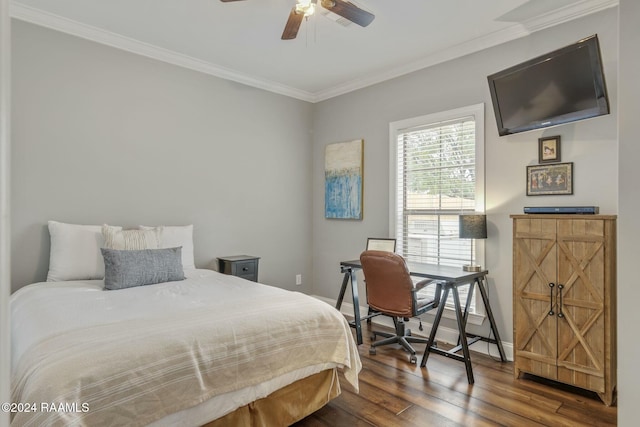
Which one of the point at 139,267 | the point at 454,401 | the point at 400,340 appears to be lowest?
the point at 454,401

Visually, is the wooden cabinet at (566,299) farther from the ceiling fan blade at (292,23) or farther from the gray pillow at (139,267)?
the gray pillow at (139,267)

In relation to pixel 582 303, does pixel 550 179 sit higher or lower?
higher

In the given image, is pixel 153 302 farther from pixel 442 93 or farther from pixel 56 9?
pixel 442 93

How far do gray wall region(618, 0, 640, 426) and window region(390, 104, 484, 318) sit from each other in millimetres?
1965

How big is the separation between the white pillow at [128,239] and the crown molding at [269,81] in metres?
1.71

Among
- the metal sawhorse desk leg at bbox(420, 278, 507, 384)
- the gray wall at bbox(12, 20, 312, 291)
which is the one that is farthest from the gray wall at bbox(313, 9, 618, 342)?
the gray wall at bbox(12, 20, 312, 291)

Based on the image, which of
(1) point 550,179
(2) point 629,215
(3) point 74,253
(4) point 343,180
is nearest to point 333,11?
(2) point 629,215

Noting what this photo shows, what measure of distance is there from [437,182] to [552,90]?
1302mm

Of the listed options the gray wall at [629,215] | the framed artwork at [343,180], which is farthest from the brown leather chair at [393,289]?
the gray wall at [629,215]

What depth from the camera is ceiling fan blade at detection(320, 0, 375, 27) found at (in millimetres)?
2295

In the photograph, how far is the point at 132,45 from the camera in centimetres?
346

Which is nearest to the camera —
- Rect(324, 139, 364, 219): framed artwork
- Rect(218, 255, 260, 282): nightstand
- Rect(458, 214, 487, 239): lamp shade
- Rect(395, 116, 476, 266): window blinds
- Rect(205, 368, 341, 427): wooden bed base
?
Rect(205, 368, 341, 427): wooden bed base

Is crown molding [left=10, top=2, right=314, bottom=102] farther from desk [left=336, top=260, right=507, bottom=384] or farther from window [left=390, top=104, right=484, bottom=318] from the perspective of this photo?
desk [left=336, top=260, right=507, bottom=384]

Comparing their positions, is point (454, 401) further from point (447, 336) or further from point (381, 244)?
point (381, 244)
